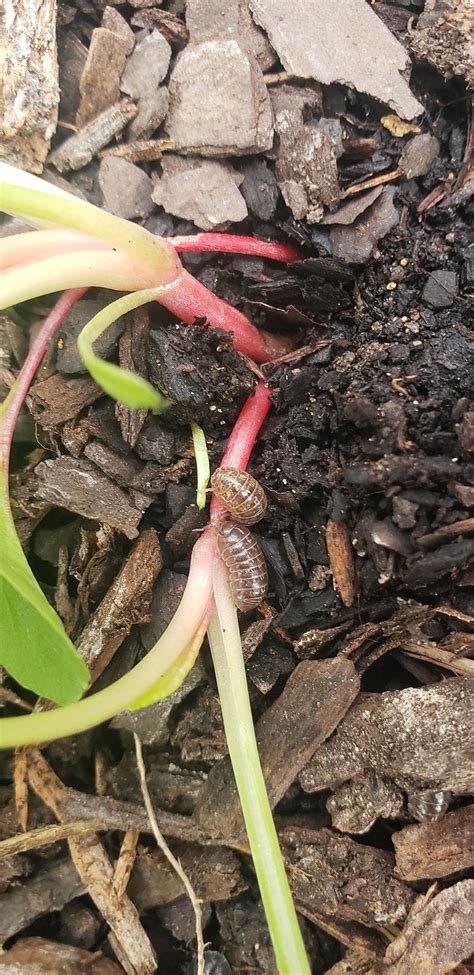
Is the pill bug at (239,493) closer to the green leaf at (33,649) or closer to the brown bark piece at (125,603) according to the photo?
the brown bark piece at (125,603)

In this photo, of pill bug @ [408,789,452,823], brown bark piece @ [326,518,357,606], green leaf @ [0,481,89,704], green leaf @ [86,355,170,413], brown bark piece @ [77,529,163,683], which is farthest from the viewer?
brown bark piece @ [77,529,163,683]

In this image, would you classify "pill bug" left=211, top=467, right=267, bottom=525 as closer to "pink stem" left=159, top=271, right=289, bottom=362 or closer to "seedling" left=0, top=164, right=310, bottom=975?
"seedling" left=0, top=164, right=310, bottom=975

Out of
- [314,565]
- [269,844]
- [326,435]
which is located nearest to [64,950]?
[269,844]

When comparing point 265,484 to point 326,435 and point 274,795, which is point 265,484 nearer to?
point 326,435

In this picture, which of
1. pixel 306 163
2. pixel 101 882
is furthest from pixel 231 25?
pixel 101 882

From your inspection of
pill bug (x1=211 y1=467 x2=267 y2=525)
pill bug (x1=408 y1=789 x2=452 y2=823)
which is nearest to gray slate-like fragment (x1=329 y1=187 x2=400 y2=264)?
pill bug (x1=211 y1=467 x2=267 y2=525)
